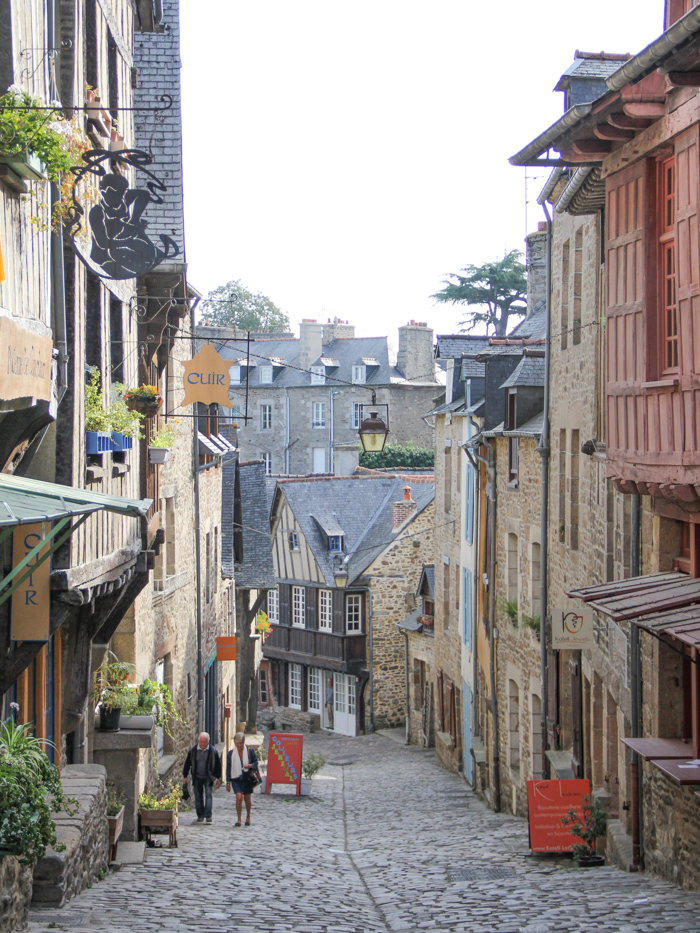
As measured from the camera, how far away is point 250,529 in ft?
82.9

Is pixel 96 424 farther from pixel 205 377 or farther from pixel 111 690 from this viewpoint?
pixel 205 377

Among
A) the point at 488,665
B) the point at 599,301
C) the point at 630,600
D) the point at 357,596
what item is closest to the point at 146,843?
the point at 630,600

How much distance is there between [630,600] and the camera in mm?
7777

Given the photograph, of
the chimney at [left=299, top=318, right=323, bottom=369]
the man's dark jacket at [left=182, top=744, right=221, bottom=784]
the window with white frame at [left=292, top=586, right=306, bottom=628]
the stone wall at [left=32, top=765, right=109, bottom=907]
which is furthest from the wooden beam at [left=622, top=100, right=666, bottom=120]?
the chimney at [left=299, top=318, right=323, bottom=369]

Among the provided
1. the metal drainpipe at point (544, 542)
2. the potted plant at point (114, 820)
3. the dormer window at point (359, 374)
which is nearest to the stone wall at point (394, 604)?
the metal drainpipe at point (544, 542)

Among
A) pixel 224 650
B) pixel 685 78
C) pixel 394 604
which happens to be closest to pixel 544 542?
pixel 224 650

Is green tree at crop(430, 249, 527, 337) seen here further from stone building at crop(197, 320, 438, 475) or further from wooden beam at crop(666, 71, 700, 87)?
wooden beam at crop(666, 71, 700, 87)

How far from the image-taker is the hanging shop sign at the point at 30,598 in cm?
711

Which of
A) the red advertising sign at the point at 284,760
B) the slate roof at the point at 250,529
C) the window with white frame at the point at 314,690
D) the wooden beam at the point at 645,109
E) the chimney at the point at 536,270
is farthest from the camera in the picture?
the window with white frame at the point at 314,690

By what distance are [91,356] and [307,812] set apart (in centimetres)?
912

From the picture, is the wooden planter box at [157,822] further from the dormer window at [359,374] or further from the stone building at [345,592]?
the dormer window at [359,374]

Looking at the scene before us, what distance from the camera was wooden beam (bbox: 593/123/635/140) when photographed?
8773 millimetres

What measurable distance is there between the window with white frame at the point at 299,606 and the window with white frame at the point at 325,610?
2.95ft

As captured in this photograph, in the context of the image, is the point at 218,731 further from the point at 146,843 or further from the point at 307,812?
the point at 146,843
